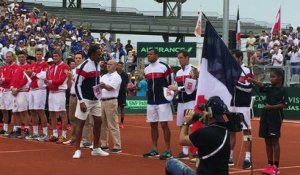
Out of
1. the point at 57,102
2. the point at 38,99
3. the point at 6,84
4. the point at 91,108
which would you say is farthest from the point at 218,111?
the point at 6,84

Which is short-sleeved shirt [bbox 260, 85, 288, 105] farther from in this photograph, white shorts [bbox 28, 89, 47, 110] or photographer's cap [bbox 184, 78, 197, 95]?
white shorts [bbox 28, 89, 47, 110]

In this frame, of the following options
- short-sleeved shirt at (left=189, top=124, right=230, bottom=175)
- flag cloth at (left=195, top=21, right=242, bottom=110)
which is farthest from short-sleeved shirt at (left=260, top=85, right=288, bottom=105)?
short-sleeved shirt at (left=189, top=124, right=230, bottom=175)

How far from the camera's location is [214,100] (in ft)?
23.7

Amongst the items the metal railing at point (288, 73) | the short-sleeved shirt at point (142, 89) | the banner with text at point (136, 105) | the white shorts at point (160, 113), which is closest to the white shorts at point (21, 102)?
the white shorts at point (160, 113)

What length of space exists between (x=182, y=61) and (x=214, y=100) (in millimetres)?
6605

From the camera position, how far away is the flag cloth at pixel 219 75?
9.74 m

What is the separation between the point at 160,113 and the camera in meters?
13.8

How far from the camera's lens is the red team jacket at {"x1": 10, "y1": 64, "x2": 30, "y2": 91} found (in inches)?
690

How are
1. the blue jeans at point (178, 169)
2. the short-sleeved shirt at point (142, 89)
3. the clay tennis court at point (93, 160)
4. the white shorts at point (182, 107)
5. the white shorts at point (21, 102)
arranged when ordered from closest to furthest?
the blue jeans at point (178, 169) → the clay tennis court at point (93, 160) → the white shorts at point (182, 107) → the white shorts at point (21, 102) → the short-sleeved shirt at point (142, 89)

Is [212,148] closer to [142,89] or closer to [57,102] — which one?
[57,102]

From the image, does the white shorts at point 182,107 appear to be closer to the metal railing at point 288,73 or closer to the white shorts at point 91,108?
the white shorts at point 91,108

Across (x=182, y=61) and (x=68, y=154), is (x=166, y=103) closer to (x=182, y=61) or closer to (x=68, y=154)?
(x=182, y=61)

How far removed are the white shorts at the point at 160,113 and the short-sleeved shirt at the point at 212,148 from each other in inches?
263

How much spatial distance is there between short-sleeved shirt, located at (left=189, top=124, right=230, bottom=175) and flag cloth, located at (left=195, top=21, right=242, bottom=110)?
2.60 meters
